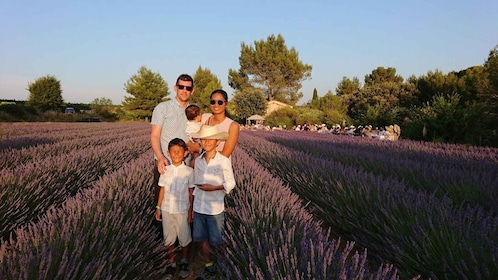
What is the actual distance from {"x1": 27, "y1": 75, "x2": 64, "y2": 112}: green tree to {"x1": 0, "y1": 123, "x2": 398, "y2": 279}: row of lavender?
1703 inches

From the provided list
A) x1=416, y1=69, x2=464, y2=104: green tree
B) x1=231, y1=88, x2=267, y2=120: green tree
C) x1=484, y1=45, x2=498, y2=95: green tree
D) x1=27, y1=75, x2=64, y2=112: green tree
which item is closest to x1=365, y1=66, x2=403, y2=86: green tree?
x1=231, y1=88, x2=267, y2=120: green tree

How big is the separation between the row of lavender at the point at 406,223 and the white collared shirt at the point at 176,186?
5.15ft

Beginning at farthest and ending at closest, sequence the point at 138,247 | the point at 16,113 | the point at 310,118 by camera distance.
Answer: the point at 310,118
the point at 16,113
the point at 138,247

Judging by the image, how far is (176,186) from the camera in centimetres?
287

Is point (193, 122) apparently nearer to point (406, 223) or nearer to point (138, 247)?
point (138, 247)

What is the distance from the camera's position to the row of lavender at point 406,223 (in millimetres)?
2011

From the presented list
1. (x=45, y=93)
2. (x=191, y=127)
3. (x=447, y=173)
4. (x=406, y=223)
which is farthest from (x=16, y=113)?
(x=406, y=223)

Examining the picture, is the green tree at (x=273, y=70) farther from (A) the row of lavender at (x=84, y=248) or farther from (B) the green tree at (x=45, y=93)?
(A) the row of lavender at (x=84, y=248)

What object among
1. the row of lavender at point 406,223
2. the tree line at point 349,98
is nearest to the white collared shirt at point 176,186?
the row of lavender at point 406,223

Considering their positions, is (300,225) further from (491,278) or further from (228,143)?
(491,278)

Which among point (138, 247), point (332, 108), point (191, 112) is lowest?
point (138, 247)

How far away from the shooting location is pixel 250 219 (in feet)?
8.41

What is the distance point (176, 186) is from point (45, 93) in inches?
1759

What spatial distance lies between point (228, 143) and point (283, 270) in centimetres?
128
